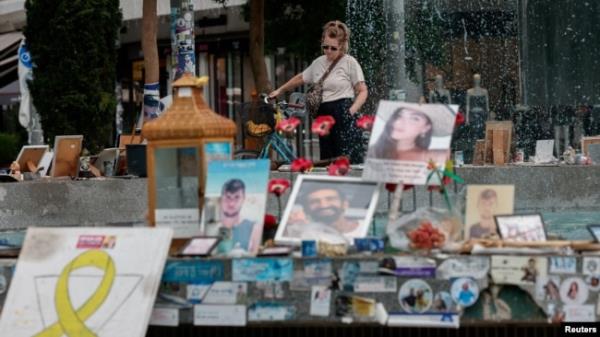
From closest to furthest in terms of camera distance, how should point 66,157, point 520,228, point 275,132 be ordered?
point 520,228, point 275,132, point 66,157

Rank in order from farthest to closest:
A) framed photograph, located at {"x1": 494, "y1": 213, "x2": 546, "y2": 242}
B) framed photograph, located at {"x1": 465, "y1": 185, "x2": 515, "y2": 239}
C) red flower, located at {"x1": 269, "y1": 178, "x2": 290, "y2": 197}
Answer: red flower, located at {"x1": 269, "y1": 178, "x2": 290, "y2": 197}, framed photograph, located at {"x1": 465, "y1": 185, "x2": 515, "y2": 239}, framed photograph, located at {"x1": 494, "y1": 213, "x2": 546, "y2": 242}

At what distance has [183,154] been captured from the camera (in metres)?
6.93

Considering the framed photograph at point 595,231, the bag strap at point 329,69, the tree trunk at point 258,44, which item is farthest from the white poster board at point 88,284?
the tree trunk at point 258,44

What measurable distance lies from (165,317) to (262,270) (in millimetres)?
452

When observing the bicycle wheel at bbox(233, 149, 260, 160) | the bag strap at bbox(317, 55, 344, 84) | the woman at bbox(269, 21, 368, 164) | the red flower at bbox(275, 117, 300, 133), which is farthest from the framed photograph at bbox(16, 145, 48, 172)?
the red flower at bbox(275, 117, 300, 133)

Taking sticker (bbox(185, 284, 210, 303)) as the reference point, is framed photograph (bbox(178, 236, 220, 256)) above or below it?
above

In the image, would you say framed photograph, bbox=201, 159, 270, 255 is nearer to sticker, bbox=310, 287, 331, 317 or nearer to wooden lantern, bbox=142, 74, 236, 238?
wooden lantern, bbox=142, 74, 236, 238

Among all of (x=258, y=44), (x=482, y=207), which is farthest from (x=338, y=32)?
(x=258, y=44)

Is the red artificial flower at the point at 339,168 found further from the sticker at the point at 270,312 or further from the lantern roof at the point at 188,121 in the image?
the sticker at the point at 270,312

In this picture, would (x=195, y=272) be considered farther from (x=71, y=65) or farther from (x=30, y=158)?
(x=71, y=65)

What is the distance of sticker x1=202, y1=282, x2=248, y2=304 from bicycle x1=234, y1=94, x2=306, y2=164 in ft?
23.6

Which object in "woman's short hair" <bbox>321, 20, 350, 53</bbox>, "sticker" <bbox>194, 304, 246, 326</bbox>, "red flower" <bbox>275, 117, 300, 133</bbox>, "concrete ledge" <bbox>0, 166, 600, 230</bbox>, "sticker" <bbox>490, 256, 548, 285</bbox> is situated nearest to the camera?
"sticker" <bbox>490, 256, 548, 285</bbox>

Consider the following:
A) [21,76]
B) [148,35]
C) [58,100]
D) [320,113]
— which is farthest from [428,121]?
[21,76]

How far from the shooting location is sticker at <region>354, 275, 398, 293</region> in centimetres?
607
